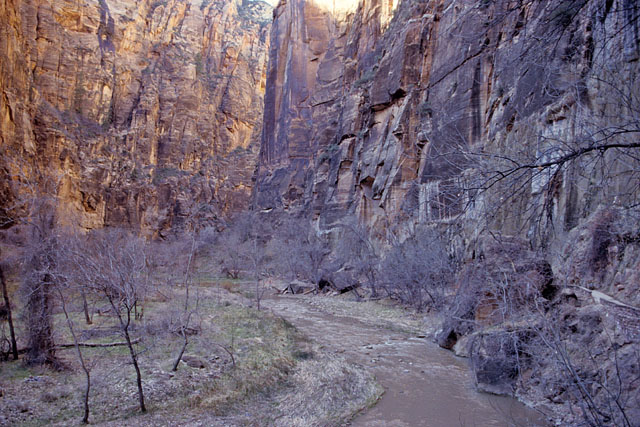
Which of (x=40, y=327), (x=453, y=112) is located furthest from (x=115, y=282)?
(x=453, y=112)

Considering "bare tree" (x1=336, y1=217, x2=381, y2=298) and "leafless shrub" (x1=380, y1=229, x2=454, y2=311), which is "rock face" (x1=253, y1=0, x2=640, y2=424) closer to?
"leafless shrub" (x1=380, y1=229, x2=454, y2=311)

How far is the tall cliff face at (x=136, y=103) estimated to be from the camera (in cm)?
5359

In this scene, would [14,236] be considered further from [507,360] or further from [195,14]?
[195,14]

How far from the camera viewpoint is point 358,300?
26.4 m

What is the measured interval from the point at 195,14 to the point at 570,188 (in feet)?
296

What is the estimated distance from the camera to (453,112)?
26359mm

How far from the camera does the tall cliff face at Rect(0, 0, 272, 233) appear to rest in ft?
176

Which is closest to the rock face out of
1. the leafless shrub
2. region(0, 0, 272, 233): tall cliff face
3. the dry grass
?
the leafless shrub

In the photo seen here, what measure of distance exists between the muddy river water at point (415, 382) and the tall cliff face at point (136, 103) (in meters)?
38.0

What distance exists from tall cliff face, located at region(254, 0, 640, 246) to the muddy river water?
10.8ft

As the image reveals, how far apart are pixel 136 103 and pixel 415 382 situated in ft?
235

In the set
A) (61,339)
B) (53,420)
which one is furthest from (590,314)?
(61,339)

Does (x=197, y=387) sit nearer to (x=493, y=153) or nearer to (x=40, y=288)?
(x=40, y=288)

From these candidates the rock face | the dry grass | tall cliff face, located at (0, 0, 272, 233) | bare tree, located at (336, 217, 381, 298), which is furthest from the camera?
tall cliff face, located at (0, 0, 272, 233)
